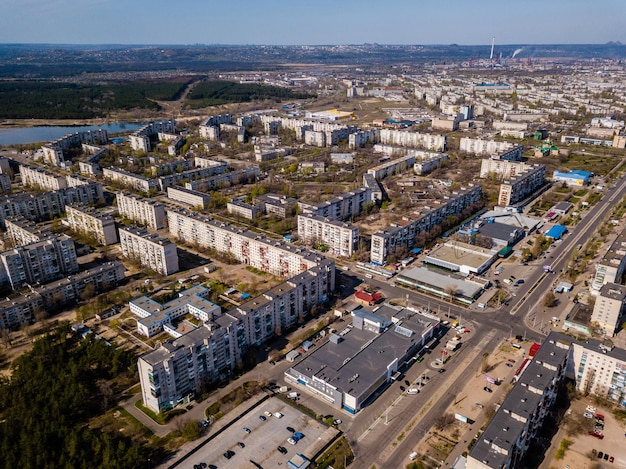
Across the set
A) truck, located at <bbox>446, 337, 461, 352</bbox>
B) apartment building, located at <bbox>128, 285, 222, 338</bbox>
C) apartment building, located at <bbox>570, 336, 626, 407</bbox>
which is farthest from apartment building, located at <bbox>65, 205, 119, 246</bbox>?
apartment building, located at <bbox>570, 336, 626, 407</bbox>

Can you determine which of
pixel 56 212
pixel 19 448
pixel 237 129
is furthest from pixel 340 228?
pixel 237 129

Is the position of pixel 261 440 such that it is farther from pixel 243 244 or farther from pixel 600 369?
pixel 243 244

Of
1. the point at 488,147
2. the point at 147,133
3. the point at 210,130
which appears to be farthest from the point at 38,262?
the point at 488,147

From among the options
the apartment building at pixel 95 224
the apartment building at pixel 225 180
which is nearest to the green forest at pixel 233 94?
the apartment building at pixel 225 180

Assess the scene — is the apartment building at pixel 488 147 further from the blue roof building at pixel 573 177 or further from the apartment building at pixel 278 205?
the apartment building at pixel 278 205

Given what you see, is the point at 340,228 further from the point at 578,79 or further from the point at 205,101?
the point at 578,79

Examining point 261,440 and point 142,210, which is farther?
point 142,210
